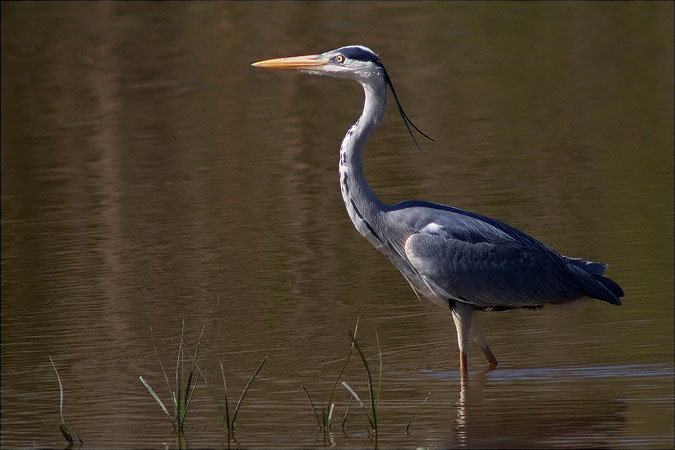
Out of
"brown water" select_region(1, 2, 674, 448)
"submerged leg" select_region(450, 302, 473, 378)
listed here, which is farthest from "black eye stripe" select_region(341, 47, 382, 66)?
"brown water" select_region(1, 2, 674, 448)

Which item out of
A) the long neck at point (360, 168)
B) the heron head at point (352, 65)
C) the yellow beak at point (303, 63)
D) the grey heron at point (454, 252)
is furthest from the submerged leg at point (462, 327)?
the yellow beak at point (303, 63)

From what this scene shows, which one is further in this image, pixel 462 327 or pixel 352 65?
pixel 352 65

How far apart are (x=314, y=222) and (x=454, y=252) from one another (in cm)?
448

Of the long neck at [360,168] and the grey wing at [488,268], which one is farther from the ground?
the long neck at [360,168]

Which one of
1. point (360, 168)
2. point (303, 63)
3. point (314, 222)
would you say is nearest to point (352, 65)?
point (303, 63)

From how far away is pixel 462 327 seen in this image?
844cm

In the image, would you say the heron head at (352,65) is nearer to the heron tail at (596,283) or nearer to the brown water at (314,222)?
the heron tail at (596,283)

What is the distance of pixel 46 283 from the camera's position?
11.4 m

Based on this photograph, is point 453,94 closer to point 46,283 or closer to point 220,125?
point 220,125

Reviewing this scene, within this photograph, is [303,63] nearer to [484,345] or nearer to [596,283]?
[484,345]

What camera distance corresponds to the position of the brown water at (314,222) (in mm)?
7727

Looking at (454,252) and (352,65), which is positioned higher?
(352,65)

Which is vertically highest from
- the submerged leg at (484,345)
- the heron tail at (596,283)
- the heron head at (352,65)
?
the heron head at (352,65)

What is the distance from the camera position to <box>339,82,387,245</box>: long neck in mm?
8406
